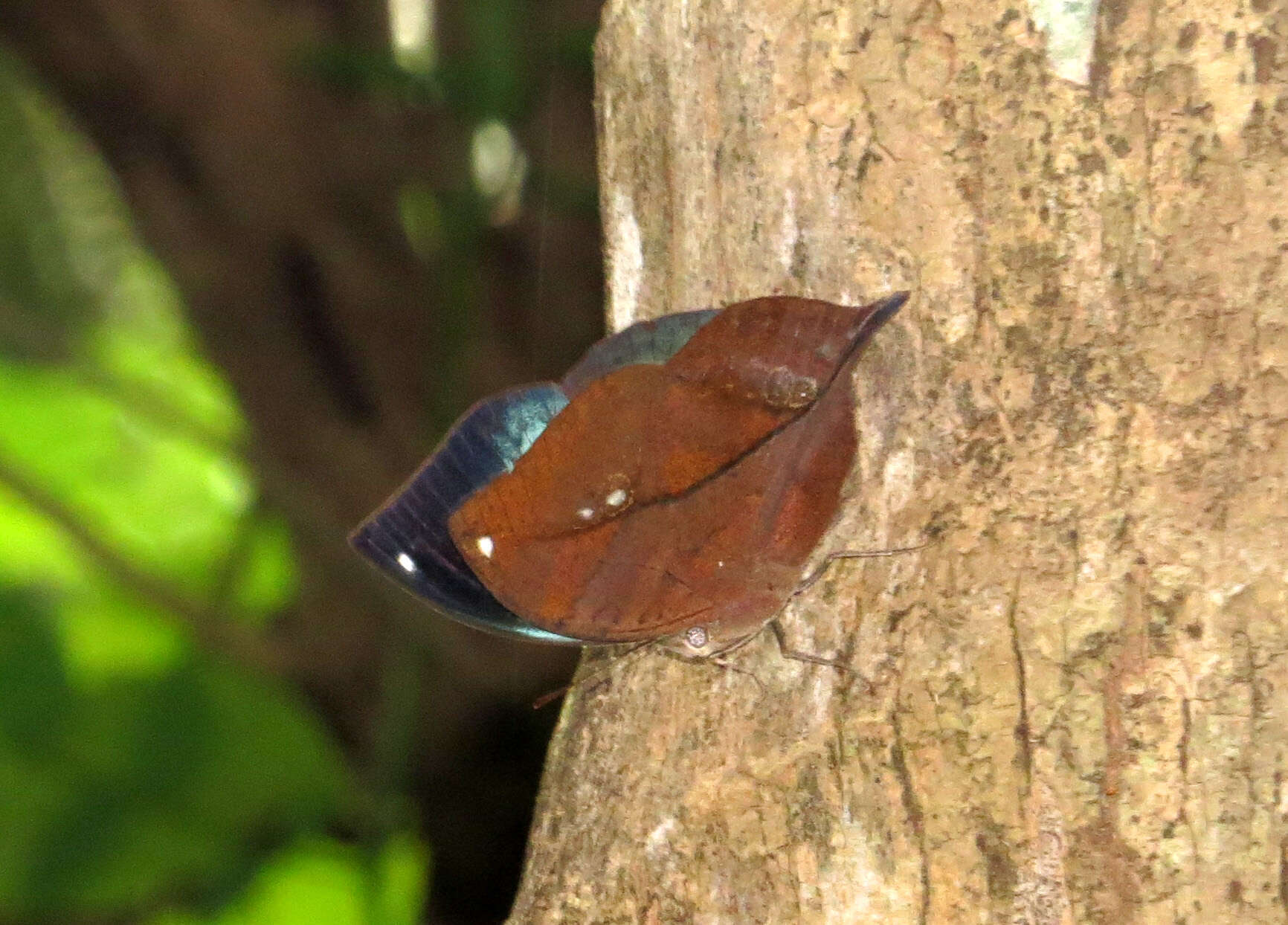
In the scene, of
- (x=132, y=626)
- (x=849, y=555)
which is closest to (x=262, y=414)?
(x=132, y=626)

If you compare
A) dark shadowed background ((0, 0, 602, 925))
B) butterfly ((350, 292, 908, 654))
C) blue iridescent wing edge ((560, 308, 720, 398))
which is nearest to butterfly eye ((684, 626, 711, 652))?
butterfly ((350, 292, 908, 654))

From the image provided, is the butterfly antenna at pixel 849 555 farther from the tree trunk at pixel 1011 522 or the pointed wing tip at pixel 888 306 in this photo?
the pointed wing tip at pixel 888 306

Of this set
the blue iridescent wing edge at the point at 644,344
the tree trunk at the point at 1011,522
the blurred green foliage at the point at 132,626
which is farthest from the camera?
the blurred green foliage at the point at 132,626

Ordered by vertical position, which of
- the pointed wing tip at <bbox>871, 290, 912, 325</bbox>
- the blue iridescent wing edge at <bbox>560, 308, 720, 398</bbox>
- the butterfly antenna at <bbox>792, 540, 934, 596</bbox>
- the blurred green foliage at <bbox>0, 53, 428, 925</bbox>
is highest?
the pointed wing tip at <bbox>871, 290, 912, 325</bbox>

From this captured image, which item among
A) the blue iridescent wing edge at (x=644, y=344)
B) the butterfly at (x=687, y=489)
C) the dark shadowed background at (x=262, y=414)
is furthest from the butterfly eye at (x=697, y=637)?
the dark shadowed background at (x=262, y=414)

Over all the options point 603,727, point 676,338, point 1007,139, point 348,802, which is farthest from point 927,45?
point 348,802

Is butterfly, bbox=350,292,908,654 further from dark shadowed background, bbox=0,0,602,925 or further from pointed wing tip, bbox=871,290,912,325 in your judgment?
dark shadowed background, bbox=0,0,602,925
